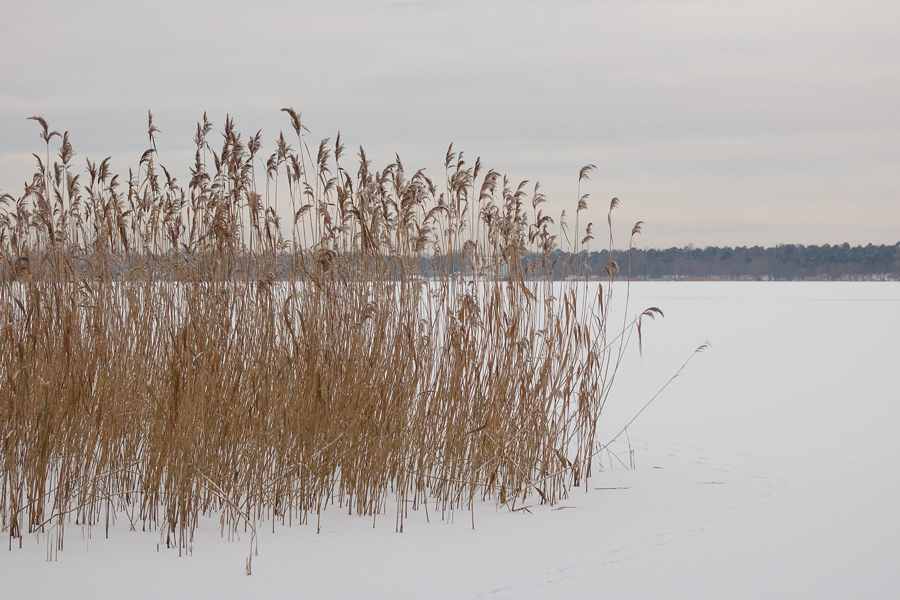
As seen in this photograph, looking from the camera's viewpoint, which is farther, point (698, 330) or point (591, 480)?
point (698, 330)

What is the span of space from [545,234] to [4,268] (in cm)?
306

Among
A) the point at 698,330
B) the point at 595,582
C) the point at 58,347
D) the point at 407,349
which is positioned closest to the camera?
the point at 595,582

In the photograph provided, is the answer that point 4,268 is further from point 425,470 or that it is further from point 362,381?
point 425,470

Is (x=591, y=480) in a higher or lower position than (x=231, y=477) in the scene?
lower

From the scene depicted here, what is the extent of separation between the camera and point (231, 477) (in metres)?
3.33

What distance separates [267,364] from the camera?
11.8 ft

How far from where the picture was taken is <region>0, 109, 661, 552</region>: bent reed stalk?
3.26 m

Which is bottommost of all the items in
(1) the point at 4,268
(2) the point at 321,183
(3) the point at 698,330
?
(3) the point at 698,330

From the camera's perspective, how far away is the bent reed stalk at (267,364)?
3.26m

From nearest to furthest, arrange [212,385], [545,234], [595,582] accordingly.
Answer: [595,582] < [212,385] < [545,234]

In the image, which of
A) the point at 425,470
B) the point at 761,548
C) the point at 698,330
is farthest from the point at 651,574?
the point at 698,330

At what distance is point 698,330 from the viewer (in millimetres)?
16625

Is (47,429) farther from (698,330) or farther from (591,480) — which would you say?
(698,330)

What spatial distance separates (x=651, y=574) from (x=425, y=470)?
1422 mm
